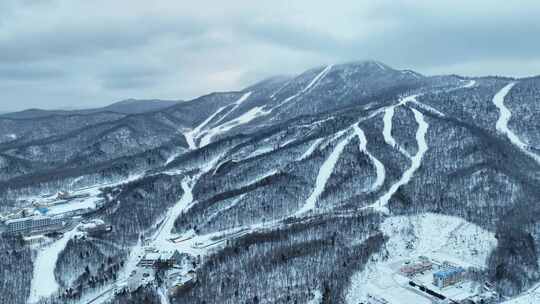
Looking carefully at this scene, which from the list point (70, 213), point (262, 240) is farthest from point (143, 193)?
point (262, 240)

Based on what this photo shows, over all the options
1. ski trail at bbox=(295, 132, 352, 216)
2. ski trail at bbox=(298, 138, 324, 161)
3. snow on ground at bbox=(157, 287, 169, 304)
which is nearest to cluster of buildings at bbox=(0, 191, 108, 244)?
snow on ground at bbox=(157, 287, 169, 304)

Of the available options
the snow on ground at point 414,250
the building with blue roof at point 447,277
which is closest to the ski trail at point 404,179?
the snow on ground at point 414,250

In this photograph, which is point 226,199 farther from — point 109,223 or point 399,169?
point 399,169

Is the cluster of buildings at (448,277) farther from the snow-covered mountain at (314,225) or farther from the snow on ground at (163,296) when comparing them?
the snow on ground at (163,296)

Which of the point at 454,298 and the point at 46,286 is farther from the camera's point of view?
the point at 46,286

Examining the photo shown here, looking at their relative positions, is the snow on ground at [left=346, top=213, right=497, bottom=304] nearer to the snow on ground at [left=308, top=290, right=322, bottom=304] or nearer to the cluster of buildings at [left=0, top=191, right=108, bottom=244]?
the snow on ground at [left=308, top=290, right=322, bottom=304]

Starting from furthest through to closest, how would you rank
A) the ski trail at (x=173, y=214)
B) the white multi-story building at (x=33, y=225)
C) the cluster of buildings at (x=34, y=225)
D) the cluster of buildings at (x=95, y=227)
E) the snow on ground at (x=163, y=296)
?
the white multi-story building at (x=33, y=225) → the cluster of buildings at (x=34, y=225) → the ski trail at (x=173, y=214) → the cluster of buildings at (x=95, y=227) → the snow on ground at (x=163, y=296)
